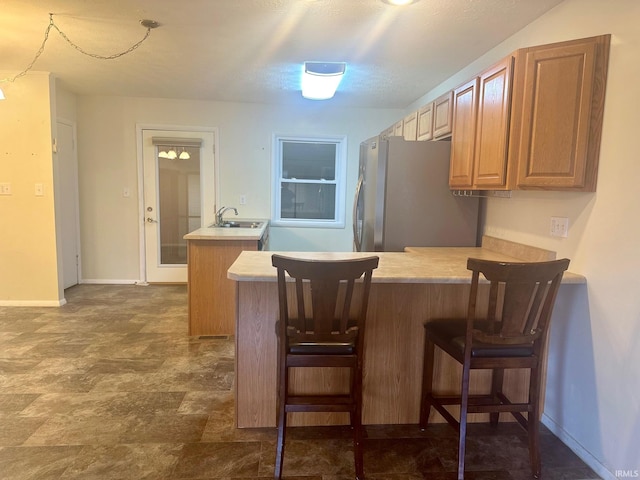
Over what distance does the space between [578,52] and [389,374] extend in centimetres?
184

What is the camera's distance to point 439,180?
2932 mm

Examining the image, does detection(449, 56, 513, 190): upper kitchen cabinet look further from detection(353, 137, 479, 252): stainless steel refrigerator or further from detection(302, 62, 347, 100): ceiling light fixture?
detection(302, 62, 347, 100): ceiling light fixture

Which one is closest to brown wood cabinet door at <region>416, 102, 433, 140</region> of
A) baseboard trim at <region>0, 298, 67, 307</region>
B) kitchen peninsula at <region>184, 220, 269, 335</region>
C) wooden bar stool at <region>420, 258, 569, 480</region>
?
kitchen peninsula at <region>184, 220, 269, 335</region>

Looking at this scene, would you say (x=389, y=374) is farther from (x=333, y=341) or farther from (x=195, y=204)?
(x=195, y=204)

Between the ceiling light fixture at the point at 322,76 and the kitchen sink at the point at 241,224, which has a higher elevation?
the ceiling light fixture at the point at 322,76

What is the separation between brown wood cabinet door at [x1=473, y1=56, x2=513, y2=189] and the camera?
7.00 ft

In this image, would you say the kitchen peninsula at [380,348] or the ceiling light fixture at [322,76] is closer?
the kitchen peninsula at [380,348]

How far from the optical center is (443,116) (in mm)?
2939

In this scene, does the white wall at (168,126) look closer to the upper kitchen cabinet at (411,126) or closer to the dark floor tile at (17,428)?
the upper kitchen cabinet at (411,126)

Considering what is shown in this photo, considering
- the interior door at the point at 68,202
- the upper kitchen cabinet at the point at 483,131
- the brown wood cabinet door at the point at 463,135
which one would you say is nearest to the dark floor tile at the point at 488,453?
the upper kitchen cabinet at the point at 483,131

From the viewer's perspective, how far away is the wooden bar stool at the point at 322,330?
1.59 meters

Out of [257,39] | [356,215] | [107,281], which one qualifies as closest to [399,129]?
[356,215]

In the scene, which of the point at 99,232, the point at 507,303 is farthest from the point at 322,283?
the point at 99,232

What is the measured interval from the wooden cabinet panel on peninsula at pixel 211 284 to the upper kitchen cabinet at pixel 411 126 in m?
1.68
